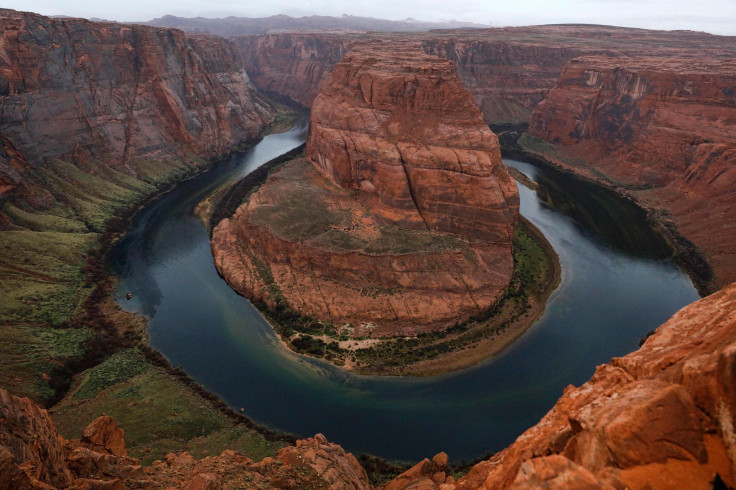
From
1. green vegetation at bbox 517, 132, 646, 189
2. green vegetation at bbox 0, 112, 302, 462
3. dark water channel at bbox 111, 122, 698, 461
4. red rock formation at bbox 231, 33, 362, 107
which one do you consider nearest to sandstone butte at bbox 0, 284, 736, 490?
green vegetation at bbox 0, 112, 302, 462

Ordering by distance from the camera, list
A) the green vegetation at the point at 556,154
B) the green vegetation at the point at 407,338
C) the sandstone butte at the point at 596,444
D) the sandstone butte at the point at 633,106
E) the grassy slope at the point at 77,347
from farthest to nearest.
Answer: the green vegetation at the point at 556,154 → the sandstone butte at the point at 633,106 → the green vegetation at the point at 407,338 → the grassy slope at the point at 77,347 → the sandstone butte at the point at 596,444

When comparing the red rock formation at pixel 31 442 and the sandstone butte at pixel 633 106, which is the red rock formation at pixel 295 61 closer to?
the sandstone butte at pixel 633 106

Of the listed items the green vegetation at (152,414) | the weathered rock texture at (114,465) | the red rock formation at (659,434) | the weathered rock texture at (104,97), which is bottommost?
the green vegetation at (152,414)

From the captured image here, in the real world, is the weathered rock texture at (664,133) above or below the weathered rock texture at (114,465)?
above

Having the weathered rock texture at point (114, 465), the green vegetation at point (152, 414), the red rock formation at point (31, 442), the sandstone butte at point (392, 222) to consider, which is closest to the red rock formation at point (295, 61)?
the sandstone butte at point (392, 222)

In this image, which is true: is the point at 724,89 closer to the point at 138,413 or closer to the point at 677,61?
the point at 677,61

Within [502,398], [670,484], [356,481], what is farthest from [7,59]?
[670,484]

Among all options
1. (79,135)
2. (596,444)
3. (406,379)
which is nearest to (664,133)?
(406,379)
